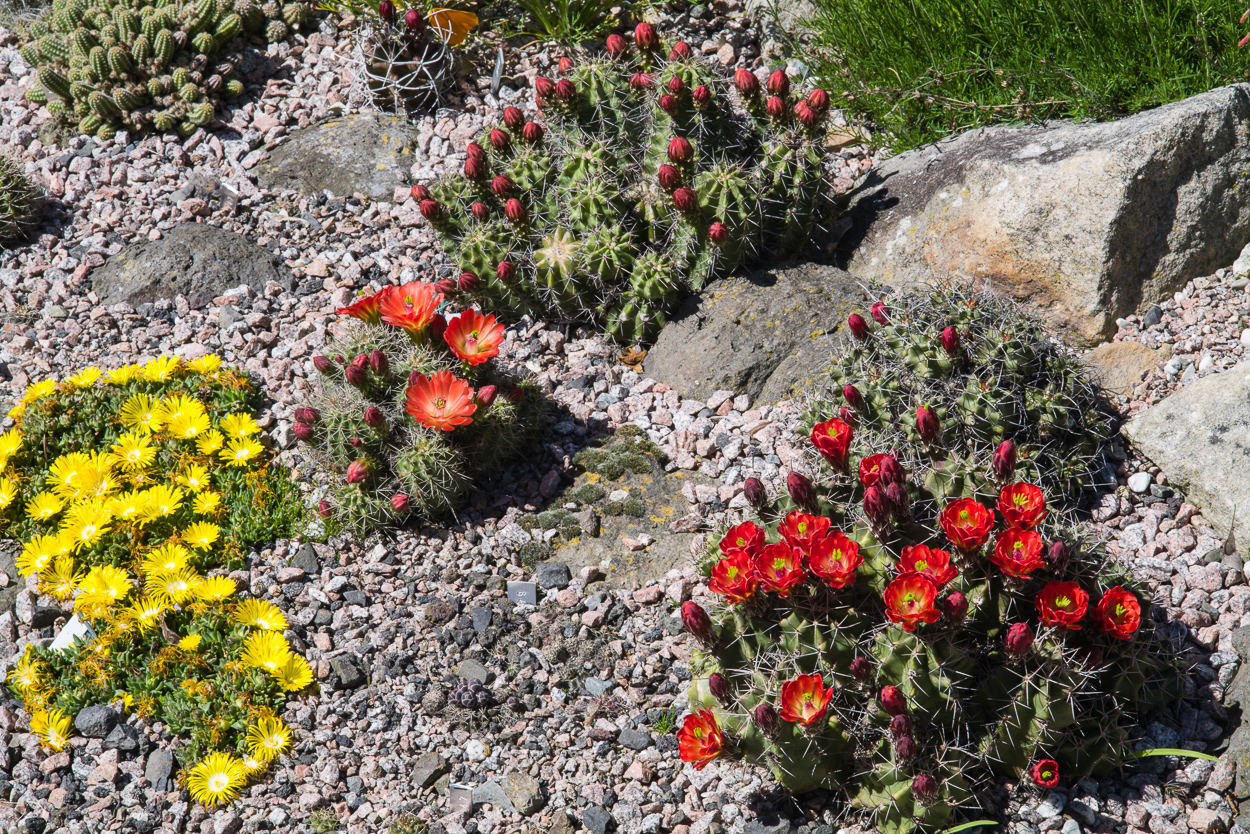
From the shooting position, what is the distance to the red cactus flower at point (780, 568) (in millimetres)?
2697

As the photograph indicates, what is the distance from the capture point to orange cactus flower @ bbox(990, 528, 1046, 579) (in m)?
2.64

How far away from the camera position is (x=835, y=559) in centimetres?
277

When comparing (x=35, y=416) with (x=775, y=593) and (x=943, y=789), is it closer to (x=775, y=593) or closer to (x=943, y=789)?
(x=775, y=593)

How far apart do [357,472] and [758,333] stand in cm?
179

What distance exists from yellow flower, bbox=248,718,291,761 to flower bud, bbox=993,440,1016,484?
8.02 feet

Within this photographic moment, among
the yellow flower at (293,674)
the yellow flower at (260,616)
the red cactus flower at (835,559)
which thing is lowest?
the yellow flower at (293,674)

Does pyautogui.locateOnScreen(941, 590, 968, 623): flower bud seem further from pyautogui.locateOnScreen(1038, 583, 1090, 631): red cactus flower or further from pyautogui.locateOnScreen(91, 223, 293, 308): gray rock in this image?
pyautogui.locateOnScreen(91, 223, 293, 308): gray rock

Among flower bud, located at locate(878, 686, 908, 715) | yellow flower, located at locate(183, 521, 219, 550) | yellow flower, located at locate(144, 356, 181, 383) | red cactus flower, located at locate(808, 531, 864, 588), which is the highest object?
red cactus flower, located at locate(808, 531, 864, 588)

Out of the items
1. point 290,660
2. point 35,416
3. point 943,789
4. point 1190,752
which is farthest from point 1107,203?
point 35,416

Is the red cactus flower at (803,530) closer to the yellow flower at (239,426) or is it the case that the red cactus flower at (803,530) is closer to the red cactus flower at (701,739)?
the red cactus flower at (701,739)

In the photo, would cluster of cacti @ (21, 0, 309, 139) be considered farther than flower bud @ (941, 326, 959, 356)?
Yes

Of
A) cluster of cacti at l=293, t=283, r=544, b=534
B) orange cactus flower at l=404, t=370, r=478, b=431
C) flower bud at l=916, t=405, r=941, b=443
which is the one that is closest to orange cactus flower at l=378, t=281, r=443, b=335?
cluster of cacti at l=293, t=283, r=544, b=534

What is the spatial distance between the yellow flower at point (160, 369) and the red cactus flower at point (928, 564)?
3.41 meters

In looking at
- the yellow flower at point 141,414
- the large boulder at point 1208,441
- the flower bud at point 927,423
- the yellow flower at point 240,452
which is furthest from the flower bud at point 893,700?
the yellow flower at point 141,414
